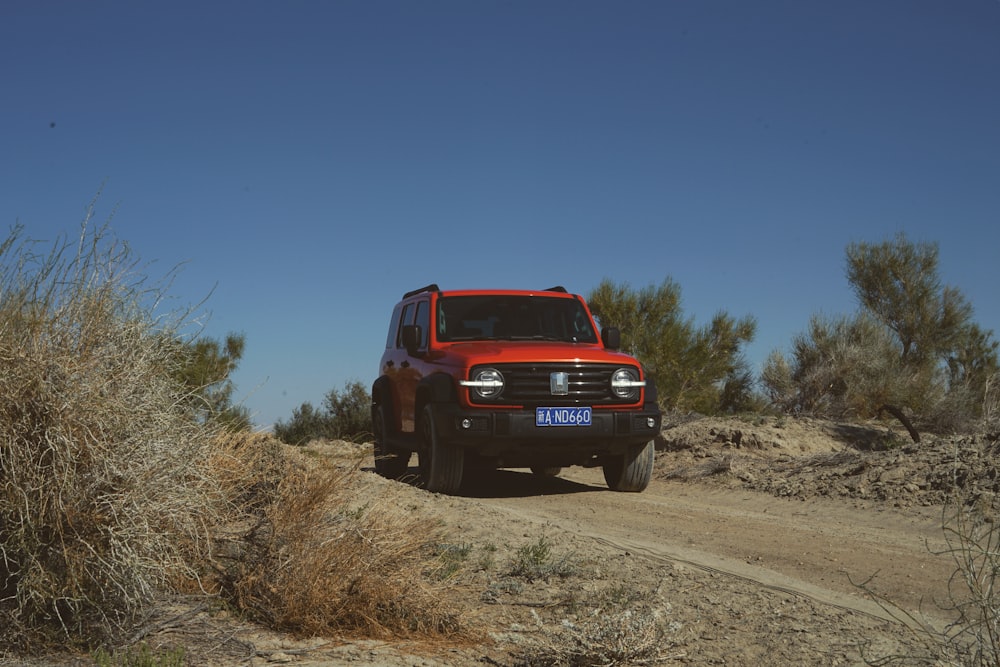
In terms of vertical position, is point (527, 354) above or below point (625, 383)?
above

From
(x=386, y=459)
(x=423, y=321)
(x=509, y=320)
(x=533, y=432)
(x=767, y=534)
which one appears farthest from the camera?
→ (x=386, y=459)

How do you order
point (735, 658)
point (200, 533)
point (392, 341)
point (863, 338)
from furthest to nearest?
point (863, 338)
point (392, 341)
point (200, 533)
point (735, 658)

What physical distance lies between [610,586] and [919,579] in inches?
81.2

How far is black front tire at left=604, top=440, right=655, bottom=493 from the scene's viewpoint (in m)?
10.2

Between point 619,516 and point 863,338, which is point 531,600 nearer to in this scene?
point 619,516

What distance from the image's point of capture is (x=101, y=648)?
3949 mm

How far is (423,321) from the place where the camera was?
10.8 metres

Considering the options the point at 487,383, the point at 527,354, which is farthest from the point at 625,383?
the point at 487,383

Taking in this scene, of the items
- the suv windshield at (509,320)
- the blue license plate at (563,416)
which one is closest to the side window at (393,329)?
the suv windshield at (509,320)

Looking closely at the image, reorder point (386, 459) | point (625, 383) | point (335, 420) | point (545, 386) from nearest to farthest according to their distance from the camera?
point (545, 386) → point (625, 383) → point (386, 459) → point (335, 420)

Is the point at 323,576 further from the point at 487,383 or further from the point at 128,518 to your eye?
the point at 487,383

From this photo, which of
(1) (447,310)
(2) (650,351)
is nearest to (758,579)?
(1) (447,310)

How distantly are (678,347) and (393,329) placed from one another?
42.1 feet

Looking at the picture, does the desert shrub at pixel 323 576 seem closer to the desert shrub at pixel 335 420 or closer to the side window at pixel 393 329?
the side window at pixel 393 329
